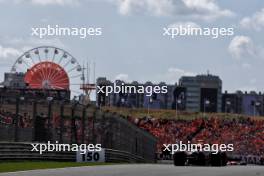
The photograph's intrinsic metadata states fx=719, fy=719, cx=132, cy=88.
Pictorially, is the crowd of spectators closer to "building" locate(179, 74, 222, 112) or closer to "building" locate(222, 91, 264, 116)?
"building" locate(179, 74, 222, 112)

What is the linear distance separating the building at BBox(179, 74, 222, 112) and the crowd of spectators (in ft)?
217

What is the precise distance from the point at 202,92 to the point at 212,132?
79.4 m

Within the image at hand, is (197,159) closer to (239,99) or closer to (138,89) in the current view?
(138,89)

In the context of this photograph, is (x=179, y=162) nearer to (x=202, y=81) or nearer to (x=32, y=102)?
(x=32, y=102)

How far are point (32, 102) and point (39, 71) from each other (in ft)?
121

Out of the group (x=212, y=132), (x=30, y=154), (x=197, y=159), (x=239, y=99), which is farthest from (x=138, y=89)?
(x=239, y=99)

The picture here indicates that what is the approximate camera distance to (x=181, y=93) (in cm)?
13450

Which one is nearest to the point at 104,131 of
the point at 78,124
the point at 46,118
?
the point at 78,124

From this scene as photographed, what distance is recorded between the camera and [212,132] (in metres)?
74.1

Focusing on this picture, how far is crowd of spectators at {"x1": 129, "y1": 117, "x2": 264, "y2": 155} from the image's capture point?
2768 inches

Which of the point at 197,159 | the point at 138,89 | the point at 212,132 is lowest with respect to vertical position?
the point at 197,159

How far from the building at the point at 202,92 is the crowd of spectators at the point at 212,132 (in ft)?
217

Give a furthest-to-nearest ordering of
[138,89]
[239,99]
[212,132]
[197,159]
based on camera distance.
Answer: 1. [239,99]
2. [212,132]
3. [138,89]
4. [197,159]

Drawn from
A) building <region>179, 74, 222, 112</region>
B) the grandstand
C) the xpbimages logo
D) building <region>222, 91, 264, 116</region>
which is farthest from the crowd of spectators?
building <region>222, 91, 264, 116</region>
